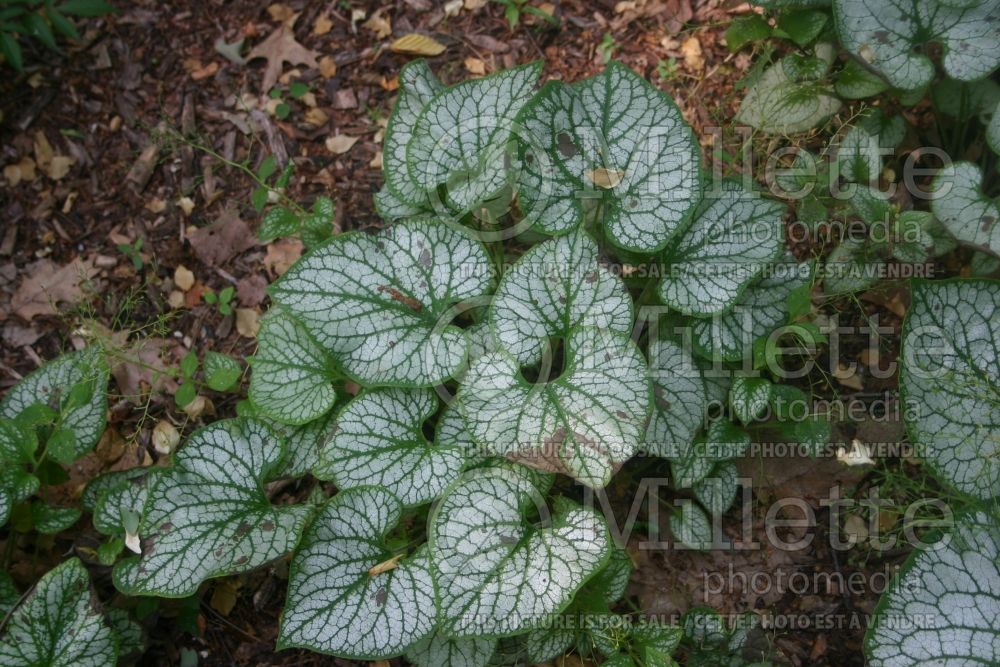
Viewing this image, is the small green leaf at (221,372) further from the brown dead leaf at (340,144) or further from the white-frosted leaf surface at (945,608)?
the white-frosted leaf surface at (945,608)

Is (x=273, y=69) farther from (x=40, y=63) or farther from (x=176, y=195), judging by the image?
(x=40, y=63)

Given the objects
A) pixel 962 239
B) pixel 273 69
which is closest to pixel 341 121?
pixel 273 69

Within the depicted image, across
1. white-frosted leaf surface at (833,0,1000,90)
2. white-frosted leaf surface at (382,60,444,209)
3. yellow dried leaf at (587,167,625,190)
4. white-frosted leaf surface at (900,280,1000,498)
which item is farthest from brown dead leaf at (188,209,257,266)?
white-frosted leaf surface at (900,280,1000,498)

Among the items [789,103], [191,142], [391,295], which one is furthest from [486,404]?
[191,142]

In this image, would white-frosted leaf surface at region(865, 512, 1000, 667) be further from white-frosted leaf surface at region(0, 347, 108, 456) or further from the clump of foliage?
the clump of foliage

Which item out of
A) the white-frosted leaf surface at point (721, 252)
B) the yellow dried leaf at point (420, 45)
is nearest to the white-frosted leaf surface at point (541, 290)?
the white-frosted leaf surface at point (721, 252)
